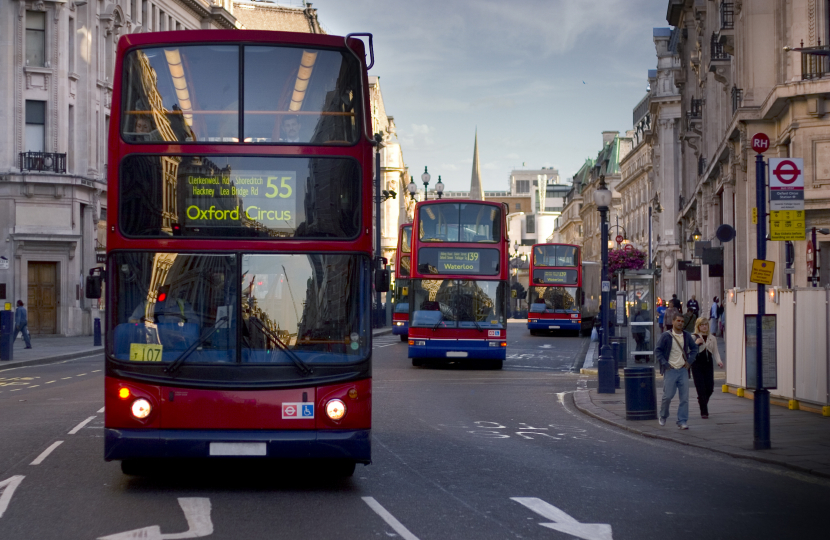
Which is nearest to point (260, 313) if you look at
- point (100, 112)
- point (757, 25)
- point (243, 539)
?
point (243, 539)

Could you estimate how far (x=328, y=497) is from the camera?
32.1 feet

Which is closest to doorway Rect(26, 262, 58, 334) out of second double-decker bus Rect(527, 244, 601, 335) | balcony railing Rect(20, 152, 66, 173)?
balcony railing Rect(20, 152, 66, 173)

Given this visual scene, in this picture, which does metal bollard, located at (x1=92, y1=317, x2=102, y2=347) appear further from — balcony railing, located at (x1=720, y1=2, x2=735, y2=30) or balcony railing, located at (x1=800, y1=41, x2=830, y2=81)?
balcony railing, located at (x1=800, y1=41, x2=830, y2=81)

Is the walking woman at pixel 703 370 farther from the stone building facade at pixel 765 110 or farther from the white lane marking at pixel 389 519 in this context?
the white lane marking at pixel 389 519

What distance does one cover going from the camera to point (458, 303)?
29.0m

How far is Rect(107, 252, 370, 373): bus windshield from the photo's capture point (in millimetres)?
9727

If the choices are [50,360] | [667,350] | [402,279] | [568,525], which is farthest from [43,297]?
[568,525]

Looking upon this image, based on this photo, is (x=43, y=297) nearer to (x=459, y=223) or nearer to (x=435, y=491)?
(x=459, y=223)

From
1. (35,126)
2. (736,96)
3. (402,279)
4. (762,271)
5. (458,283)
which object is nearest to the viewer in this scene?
(762,271)

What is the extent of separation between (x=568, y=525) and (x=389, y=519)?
138 centimetres

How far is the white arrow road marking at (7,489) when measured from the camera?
922 cm

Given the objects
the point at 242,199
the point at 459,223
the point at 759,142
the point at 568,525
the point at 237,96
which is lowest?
the point at 568,525

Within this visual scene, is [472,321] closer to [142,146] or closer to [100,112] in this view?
[142,146]

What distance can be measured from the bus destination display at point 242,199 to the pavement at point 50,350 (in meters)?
22.3
